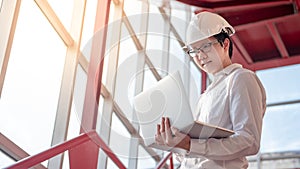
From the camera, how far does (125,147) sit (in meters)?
2.04

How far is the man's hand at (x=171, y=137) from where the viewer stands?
1507 millimetres

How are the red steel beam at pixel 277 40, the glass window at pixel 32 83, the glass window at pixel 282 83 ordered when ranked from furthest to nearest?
the glass window at pixel 282 83
the red steel beam at pixel 277 40
the glass window at pixel 32 83

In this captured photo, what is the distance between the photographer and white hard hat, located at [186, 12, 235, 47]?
5.91 feet

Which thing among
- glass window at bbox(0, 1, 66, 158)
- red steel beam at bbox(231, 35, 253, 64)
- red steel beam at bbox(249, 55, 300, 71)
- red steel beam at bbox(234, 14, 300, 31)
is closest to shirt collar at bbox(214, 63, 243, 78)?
glass window at bbox(0, 1, 66, 158)

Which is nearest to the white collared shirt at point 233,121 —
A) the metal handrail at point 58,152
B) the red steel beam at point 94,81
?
the metal handrail at point 58,152

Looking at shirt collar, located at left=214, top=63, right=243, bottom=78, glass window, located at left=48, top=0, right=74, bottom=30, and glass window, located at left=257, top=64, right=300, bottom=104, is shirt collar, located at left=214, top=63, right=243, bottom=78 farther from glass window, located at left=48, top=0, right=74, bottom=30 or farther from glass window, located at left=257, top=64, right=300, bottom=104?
glass window, located at left=257, top=64, right=300, bottom=104

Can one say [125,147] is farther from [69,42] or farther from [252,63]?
[252,63]

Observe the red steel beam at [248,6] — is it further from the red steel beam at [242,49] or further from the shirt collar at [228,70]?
the shirt collar at [228,70]

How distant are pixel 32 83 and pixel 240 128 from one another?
179cm

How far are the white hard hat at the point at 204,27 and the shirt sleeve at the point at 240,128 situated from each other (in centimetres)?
24

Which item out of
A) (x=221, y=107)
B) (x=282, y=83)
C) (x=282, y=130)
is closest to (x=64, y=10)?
(x=221, y=107)

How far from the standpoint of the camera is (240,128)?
5.10ft

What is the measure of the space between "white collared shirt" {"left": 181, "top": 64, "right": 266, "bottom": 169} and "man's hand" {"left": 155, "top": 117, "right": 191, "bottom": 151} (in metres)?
0.03

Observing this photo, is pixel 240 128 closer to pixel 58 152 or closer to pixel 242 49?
pixel 58 152
